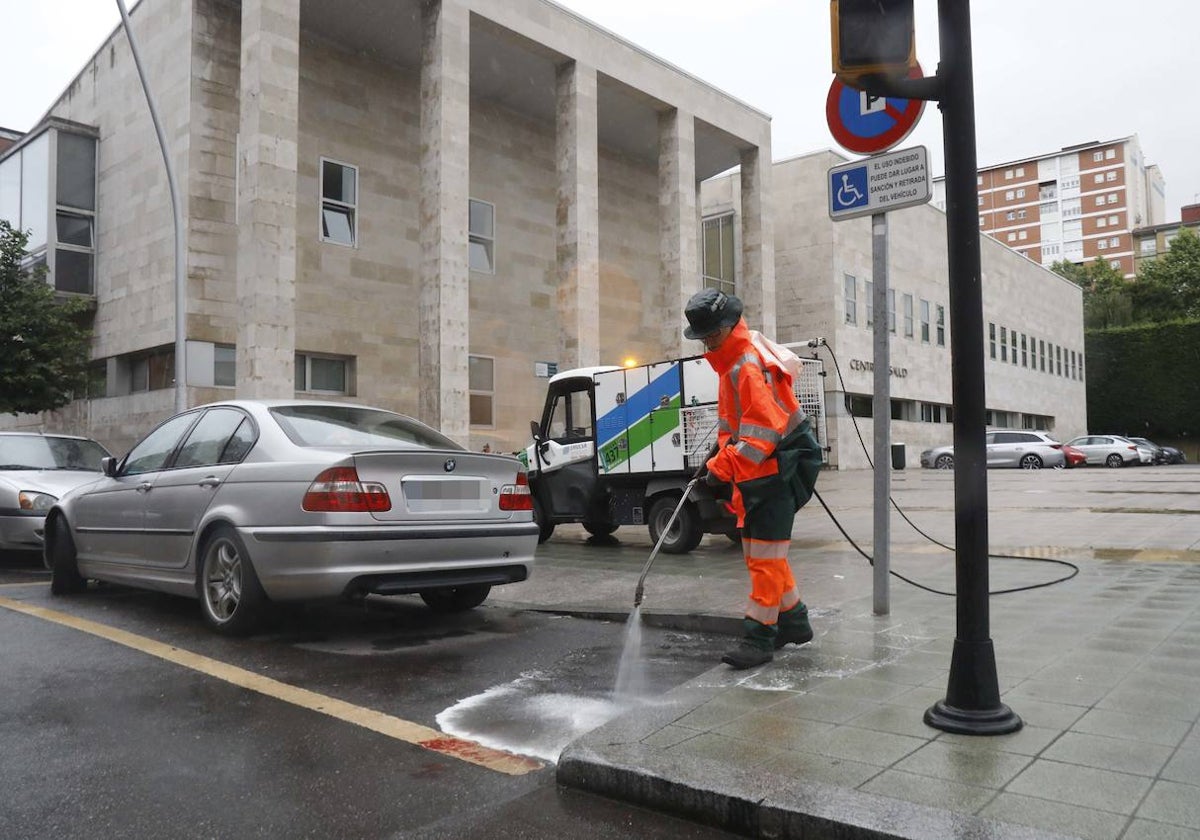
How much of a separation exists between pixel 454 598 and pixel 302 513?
1.76 metres

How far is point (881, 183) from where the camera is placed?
Answer: 5.76 metres

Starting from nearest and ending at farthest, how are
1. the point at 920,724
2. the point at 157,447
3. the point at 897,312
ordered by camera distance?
1. the point at 920,724
2. the point at 157,447
3. the point at 897,312

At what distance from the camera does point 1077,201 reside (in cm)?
10462

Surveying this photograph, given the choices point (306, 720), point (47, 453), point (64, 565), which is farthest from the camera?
point (47, 453)

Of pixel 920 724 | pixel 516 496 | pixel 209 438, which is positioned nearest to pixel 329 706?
pixel 516 496

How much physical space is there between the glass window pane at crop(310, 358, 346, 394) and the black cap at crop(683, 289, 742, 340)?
19.3 meters

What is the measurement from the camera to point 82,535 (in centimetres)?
727

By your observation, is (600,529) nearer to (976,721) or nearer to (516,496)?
(516,496)

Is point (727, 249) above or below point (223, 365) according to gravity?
above

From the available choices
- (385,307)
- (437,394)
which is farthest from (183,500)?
(385,307)

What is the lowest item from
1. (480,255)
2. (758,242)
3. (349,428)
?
(349,428)

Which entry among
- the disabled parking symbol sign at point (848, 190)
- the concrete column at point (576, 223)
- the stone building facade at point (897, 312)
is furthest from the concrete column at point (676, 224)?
the disabled parking symbol sign at point (848, 190)

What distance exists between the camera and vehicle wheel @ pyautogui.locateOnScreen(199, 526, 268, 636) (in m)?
5.50

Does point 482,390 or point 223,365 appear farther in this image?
point 482,390
